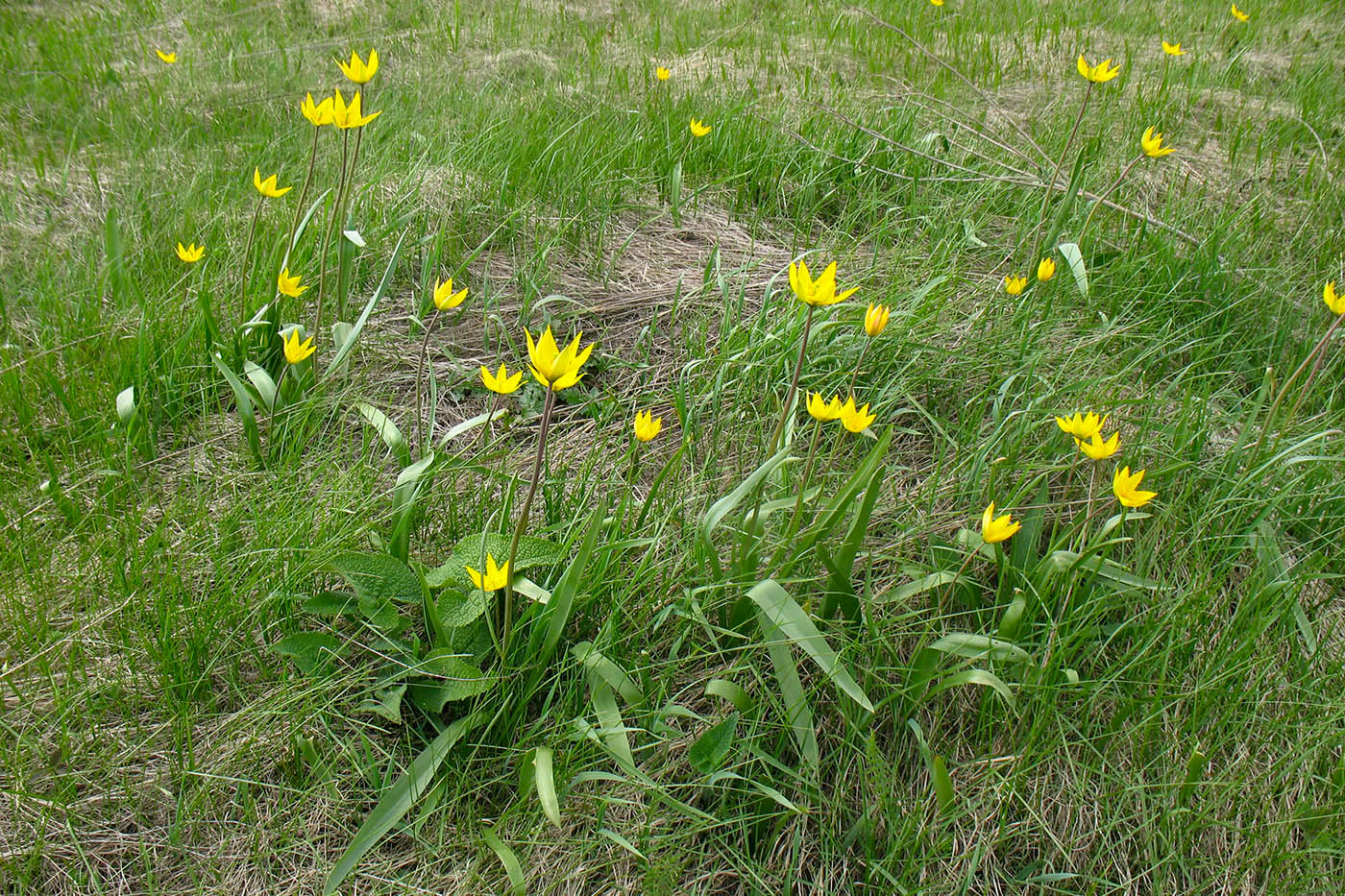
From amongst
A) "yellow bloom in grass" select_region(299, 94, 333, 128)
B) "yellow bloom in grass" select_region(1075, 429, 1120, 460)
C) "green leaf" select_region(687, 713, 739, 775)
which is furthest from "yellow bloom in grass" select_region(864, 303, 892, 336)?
"yellow bloom in grass" select_region(299, 94, 333, 128)

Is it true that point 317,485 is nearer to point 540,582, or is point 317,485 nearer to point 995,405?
point 540,582

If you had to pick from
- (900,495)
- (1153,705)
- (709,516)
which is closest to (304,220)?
(709,516)

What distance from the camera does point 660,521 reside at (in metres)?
1.67

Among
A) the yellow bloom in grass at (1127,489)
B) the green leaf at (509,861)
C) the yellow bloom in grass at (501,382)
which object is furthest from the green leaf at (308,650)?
the yellow bloom in grass at (1127,489)

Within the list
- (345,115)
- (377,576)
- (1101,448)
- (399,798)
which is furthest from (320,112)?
(1101,448)

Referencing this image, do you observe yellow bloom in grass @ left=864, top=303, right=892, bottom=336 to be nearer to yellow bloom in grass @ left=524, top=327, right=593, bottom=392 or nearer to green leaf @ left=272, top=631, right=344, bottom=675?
yellow bloom in grass @ left=524, top=327, right=593, bottom=392

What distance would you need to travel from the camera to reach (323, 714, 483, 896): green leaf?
123 centimetres

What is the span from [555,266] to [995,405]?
131cm

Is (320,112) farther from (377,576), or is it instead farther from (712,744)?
(712,744)

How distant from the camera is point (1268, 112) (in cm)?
376

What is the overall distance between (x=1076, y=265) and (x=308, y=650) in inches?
81.1

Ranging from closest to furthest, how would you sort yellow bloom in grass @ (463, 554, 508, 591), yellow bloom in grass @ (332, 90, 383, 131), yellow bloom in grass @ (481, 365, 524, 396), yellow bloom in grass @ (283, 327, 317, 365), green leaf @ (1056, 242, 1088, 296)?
yellow bloom in grass @ (463, 554, 508, 591)
yellow bloom in grass @ (481, 365, 524, 396)
yellow bloom in grass @ (283, 327, 317, 365)
yellow bloom in grass @ (332, 90, 383, 131)
green leaf @ (1056, 242, 1088, 296)

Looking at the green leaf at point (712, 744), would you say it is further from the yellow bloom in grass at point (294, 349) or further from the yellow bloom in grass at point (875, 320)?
the yellow bloom in grass at point (294, 349)

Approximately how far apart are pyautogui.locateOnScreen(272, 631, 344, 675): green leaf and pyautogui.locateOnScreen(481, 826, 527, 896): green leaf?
376 millimetres
